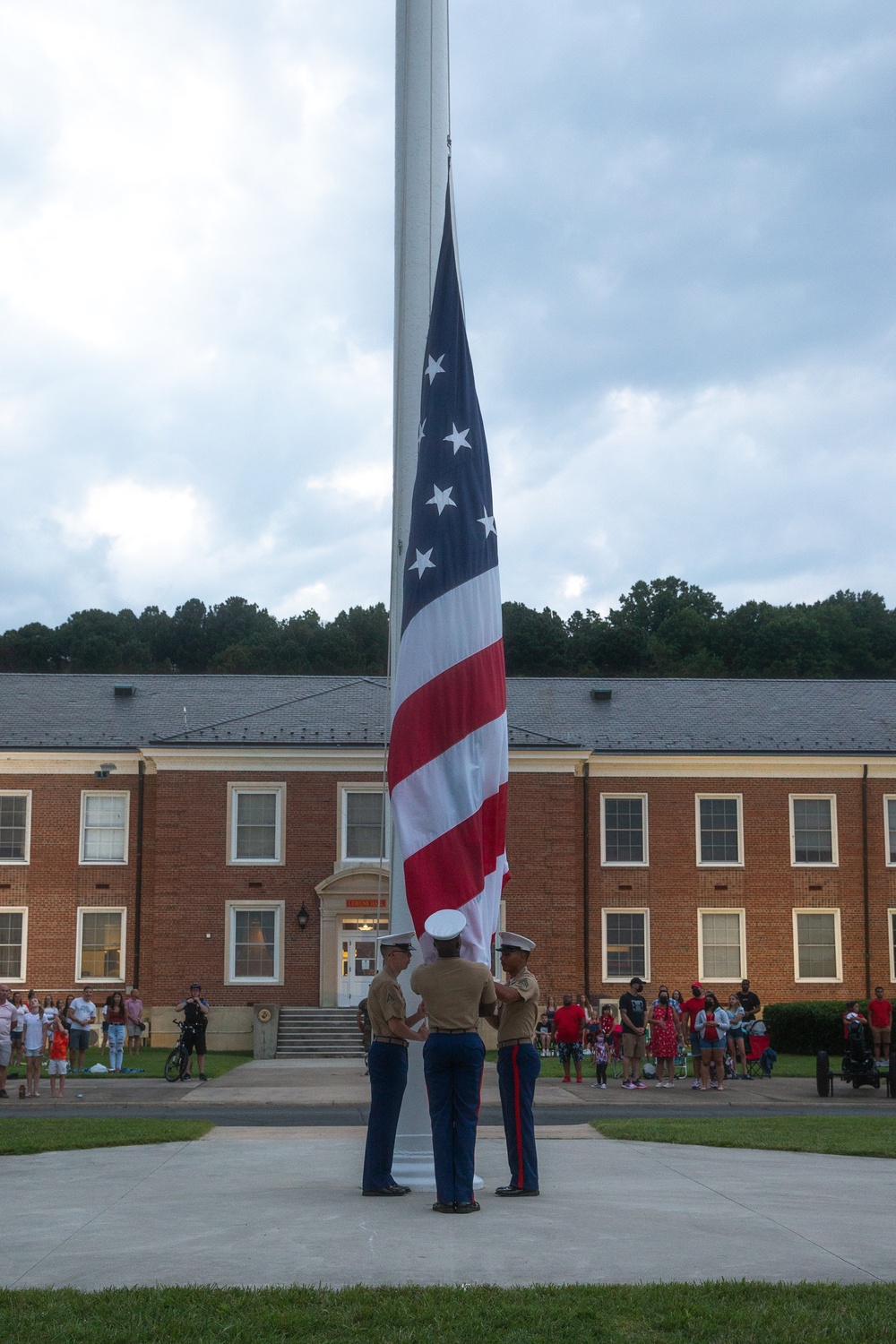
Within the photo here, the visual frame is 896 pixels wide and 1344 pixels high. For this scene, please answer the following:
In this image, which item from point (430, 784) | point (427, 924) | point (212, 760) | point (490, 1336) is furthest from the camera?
point (212, 760)

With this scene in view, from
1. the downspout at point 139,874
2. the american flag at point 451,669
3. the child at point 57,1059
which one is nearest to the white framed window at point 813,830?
the downspout at point 139,874

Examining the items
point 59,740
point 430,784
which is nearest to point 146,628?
point 59,740

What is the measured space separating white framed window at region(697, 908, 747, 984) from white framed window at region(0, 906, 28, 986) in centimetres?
1924

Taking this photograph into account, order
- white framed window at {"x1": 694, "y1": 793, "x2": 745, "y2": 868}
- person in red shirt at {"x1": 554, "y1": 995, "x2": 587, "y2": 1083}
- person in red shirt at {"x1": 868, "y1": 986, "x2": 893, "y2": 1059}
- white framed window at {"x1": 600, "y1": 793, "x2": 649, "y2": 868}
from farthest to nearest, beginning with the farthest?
1. white framed window at {"x1": 694, "y1": 793, "x2": 745, "y2": 868}
2. white framed window at {"x1": 600, "y1": 793, "x2": 649, "y2": 868}
3. person in red shirt at {"x1": 868, "y1": 986, "x2": 893, "y2": 1059}
4. person in red shirt at {"x1": 554, "y1": 995, "x2": 587, "y2": 1083}

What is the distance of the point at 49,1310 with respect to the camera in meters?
6.11

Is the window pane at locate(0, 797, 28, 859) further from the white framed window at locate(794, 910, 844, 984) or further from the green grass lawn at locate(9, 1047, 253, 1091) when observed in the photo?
the white framed window at locate(794, 910, 844, 984)

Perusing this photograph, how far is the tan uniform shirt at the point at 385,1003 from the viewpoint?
9500 mm

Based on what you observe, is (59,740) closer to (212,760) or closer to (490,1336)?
(212,760)

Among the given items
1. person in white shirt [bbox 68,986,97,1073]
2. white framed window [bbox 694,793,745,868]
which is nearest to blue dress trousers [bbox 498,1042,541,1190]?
person in white shirt [bbox 68,986,97,1073]

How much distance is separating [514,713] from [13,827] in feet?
50.7

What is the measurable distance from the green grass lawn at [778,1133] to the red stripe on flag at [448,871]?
18.6ft

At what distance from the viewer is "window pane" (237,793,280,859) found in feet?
130

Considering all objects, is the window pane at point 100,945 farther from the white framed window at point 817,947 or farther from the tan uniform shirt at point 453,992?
the tan uniform shirt at point 453,992

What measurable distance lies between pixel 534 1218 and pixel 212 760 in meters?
31.8
